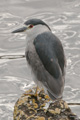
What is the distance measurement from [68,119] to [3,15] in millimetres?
7697

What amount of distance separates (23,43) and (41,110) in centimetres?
565

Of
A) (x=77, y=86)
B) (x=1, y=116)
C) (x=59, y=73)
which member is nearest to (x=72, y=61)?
(x=77, y=86)

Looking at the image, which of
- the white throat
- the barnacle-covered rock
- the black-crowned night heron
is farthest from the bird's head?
the barnacle-covered rock

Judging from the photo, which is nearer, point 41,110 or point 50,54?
→ point 41,110

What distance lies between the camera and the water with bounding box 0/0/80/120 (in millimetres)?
11312

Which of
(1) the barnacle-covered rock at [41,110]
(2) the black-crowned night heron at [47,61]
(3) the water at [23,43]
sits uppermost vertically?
(2) the black-crowned night heron at [47,61]

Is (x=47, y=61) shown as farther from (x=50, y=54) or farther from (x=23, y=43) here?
(x=23, y=43)

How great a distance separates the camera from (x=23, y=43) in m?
A: 13.4

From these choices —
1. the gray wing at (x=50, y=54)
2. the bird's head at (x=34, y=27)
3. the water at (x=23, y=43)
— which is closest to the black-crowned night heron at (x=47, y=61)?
the gray wing at (x=50, y=54)

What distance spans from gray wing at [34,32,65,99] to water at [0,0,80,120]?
7.94 ft

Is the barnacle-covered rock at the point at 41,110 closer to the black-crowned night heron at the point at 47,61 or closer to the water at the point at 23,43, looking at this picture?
the black-crowned night heron at the point at 47,61

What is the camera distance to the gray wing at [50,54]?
8.05m

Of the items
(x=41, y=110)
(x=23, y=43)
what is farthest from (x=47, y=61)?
(x=23, y=43)

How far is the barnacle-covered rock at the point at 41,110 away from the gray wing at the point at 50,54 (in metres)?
0.27
